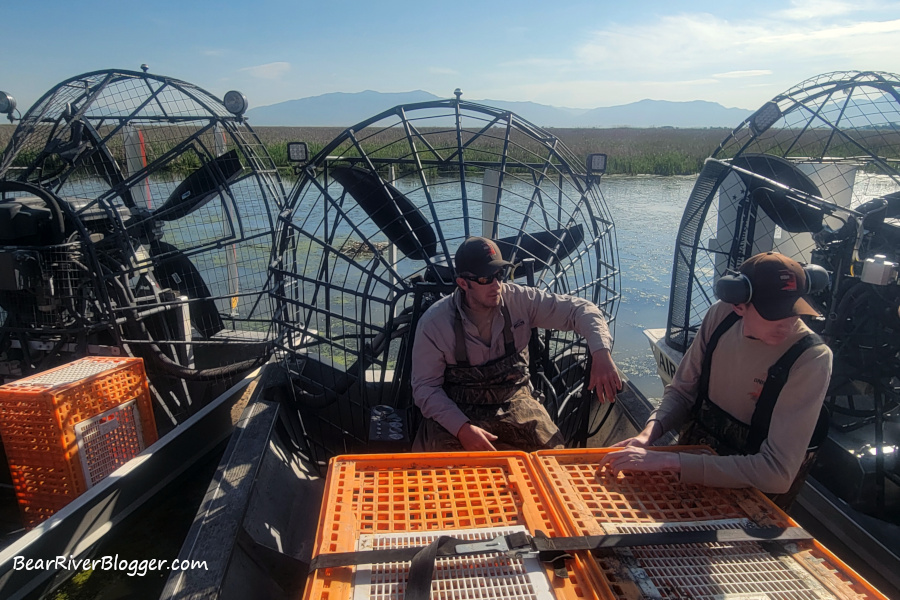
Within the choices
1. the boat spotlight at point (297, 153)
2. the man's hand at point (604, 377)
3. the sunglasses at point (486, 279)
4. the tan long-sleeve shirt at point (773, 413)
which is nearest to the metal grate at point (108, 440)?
the boat spotlight at point (297, 153)

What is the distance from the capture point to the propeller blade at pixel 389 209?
3.15 meters

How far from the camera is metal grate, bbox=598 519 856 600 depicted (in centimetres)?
127

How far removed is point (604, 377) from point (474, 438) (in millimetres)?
610

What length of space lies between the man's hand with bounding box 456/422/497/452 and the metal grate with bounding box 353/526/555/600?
813 millimetres

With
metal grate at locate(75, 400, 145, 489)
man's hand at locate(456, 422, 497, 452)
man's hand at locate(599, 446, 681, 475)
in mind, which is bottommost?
metal grate at locate(75, 400, 145, 489)

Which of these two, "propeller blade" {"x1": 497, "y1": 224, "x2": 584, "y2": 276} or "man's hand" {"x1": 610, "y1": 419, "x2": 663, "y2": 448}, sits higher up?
"propeller blade" {"x1": 497, "y1": 224, "x2": 584, "y2": 276}

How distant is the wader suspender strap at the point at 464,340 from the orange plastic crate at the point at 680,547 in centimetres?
76

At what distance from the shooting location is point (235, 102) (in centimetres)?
450

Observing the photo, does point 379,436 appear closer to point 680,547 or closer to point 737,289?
point 680,547

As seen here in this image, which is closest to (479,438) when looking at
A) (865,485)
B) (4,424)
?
(865,485)

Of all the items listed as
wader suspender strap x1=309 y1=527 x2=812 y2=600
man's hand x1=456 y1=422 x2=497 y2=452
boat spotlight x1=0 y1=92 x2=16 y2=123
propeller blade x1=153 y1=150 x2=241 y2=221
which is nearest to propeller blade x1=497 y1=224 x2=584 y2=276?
man's hand x1=456 y1=422 x2=497 y2=452

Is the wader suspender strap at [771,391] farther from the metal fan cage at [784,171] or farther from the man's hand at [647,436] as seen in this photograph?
the metal fan cage at [784,171]

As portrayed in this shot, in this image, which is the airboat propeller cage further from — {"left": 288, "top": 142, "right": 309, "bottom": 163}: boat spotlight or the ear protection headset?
the ear protection headset

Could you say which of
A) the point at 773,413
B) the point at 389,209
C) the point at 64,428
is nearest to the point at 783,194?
the point at 773,413
